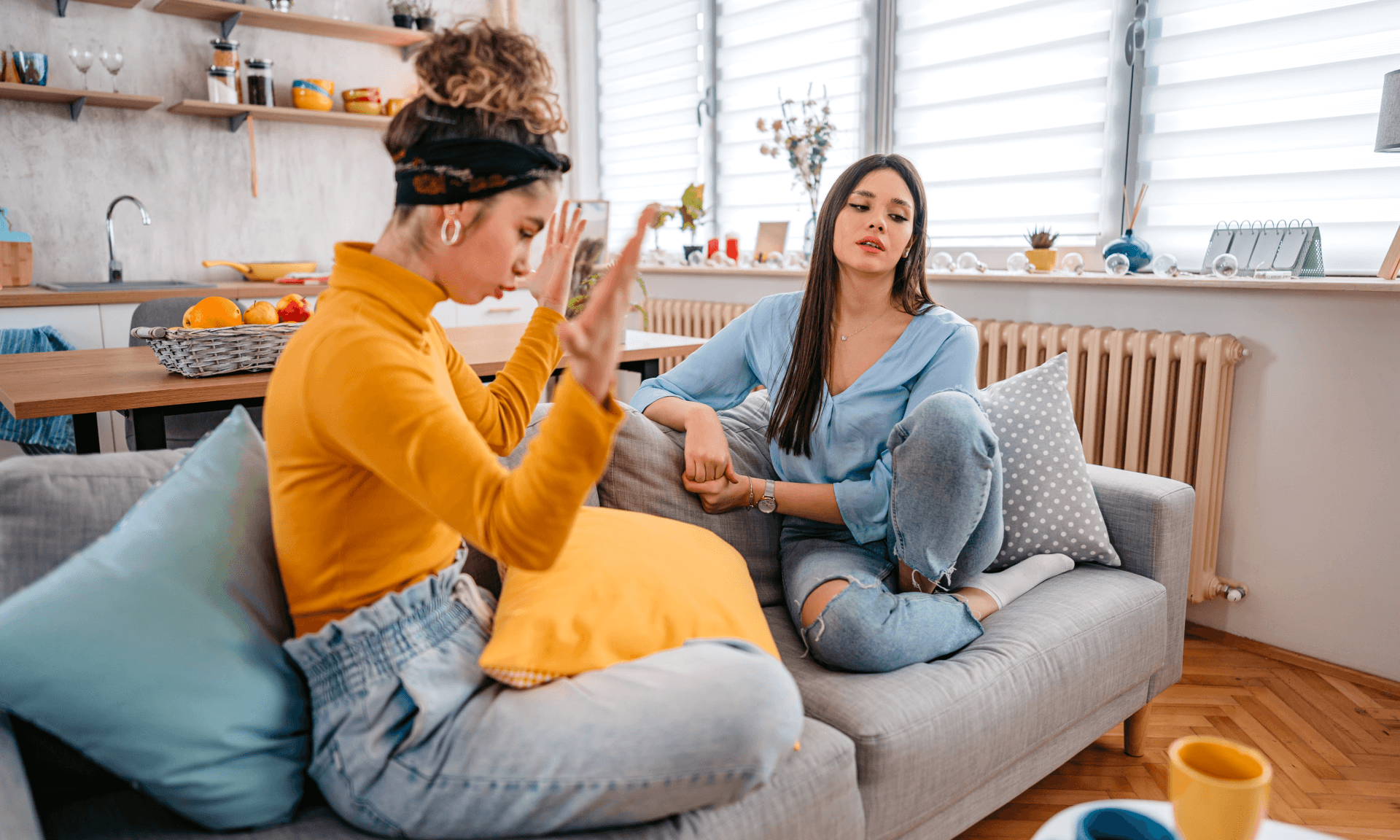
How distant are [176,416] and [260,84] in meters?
2.25

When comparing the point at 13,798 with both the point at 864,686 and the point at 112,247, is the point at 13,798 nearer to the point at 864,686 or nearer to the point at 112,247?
the point at 864,686

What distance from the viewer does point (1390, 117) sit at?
183 centimetres

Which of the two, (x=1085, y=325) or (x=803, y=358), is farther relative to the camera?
(x=1085, y=325)

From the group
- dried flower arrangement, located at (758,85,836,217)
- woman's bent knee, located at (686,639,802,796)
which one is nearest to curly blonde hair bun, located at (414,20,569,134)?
woman's bent knee, located at (686,639,802,796)

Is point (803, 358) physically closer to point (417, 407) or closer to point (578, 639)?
point (578, 639)

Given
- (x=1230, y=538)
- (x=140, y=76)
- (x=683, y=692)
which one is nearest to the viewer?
(x=683, y=692)

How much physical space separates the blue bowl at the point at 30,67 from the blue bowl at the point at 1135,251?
13.2ft

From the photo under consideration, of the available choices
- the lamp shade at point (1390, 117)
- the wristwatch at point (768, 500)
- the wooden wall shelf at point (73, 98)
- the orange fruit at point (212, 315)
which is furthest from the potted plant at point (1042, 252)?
the wooden wall shelf at point (73, 98)

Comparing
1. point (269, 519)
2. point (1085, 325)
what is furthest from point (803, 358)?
point (1085, 325)

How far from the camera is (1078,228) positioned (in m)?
2.90

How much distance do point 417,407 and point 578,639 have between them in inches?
14.5

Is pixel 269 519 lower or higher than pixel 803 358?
lower

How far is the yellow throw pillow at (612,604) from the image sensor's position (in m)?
1.01

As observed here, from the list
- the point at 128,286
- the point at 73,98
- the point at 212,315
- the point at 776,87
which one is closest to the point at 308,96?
the point at 73,98
